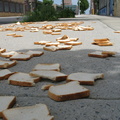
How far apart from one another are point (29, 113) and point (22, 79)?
0.51 metres

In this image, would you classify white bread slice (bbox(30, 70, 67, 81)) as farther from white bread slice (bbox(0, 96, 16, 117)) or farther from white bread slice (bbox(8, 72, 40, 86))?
white bread slice (bbox(0, 96, 16, 117))

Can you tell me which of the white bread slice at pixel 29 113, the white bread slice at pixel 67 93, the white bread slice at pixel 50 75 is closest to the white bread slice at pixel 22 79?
the white bread slice at pixel 50 75

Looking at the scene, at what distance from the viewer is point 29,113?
106 cm

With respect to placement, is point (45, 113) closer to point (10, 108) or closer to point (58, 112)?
point (58, 112)

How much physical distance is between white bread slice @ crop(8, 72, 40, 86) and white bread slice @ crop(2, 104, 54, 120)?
1.22 feet

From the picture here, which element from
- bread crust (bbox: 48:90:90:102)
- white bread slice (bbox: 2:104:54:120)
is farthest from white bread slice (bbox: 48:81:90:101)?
white bread slice (bbox: 2:104:54:120)

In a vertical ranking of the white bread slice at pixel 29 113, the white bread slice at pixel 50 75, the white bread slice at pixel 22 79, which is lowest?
the white bread slice at pixel 29 113

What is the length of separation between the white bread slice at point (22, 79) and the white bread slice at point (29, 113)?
14.6 inches

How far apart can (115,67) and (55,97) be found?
0.86 meters

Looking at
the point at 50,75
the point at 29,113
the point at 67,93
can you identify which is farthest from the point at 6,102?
the point at 50,75

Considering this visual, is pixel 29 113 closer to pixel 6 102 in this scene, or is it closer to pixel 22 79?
pixel 6 102

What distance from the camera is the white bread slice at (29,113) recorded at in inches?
40.0

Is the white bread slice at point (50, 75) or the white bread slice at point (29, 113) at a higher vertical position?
the white bread slice at point (50, 75)

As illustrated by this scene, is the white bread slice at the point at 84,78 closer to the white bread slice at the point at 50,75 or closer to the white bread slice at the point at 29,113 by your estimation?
the white bread slice at the point at 50,75
